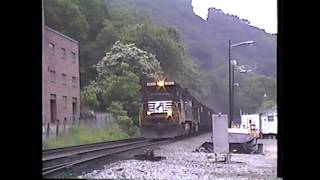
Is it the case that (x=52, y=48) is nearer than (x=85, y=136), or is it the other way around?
(x=52, y=48)

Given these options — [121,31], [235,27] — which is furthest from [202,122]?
[121,31]

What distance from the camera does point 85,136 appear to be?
11.5m

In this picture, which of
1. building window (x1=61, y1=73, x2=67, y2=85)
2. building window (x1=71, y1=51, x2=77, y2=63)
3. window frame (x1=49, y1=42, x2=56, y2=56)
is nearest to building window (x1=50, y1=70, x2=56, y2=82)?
window frame (x1=49, y1=42, x2=56, y2=56)

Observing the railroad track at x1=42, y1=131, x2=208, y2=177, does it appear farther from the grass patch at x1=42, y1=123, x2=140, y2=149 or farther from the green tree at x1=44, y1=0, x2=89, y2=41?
the green tree at x1=44, y1=0, x2=89, y2=41

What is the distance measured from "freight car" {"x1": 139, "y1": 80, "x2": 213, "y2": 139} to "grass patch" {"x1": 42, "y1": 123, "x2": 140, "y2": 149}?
2.24 metres

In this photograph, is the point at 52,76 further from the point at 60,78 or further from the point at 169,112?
the point at 169,112

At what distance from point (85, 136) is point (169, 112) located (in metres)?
8.01

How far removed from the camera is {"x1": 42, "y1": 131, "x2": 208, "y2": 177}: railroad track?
7.74 meters

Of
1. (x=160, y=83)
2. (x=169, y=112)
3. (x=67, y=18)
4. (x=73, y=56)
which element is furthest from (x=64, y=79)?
(x=169, y=112)

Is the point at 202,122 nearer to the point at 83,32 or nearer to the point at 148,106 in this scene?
the point at 148,106

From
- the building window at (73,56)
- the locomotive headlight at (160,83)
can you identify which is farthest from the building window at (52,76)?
the locomotive headlight at (160,83)

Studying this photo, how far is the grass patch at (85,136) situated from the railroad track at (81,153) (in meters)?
0.11

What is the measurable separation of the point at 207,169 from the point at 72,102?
3489 millimetres
